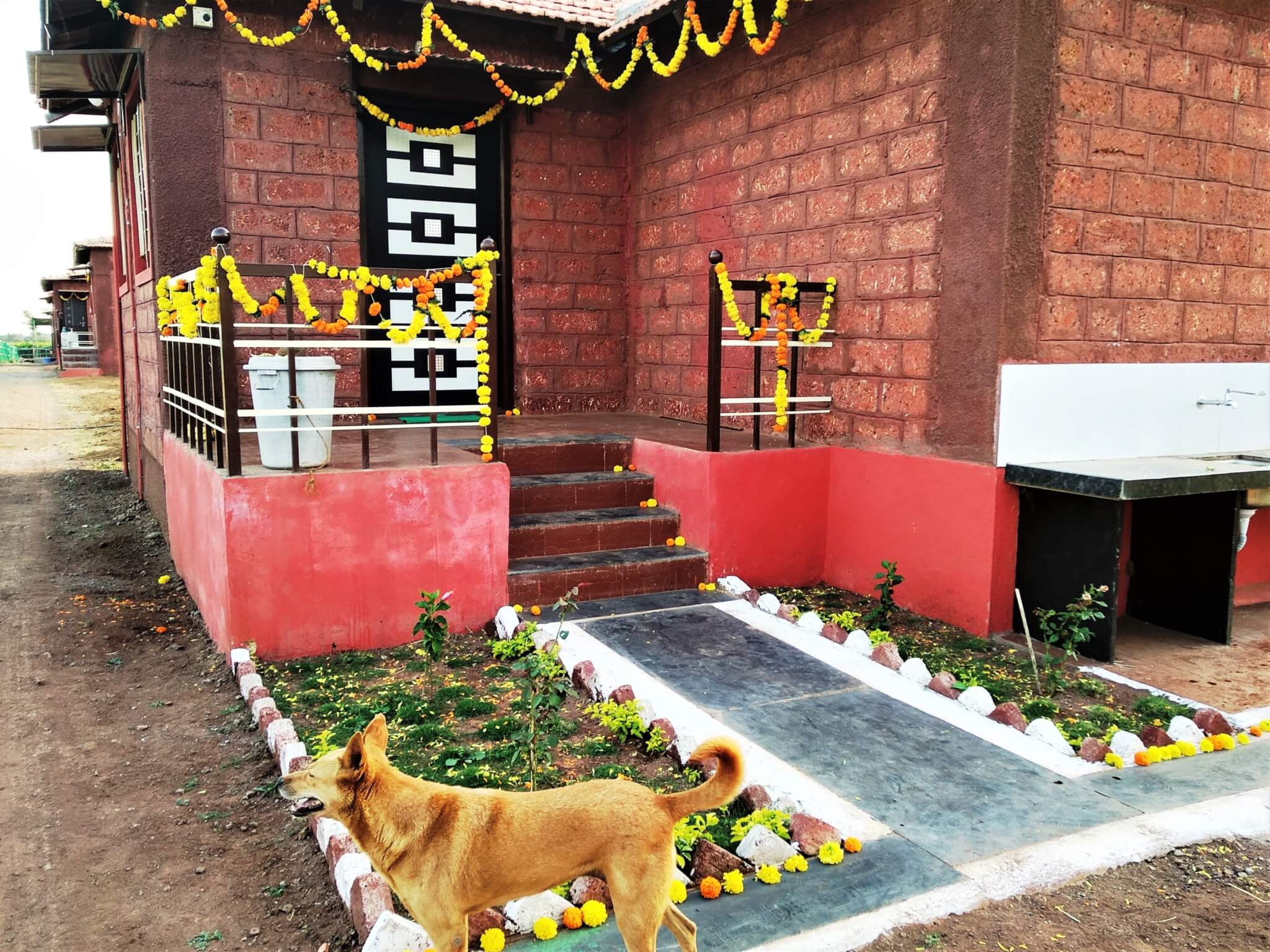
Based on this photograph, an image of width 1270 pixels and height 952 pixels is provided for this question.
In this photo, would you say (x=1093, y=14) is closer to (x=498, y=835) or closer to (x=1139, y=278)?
(x=1139, y=278)

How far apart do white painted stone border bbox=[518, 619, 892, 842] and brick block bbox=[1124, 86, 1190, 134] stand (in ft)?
13.8

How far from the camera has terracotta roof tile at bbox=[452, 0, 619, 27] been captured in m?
7.80

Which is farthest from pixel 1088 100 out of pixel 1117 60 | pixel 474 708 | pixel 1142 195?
pixel 474 708

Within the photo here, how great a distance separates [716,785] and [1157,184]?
5.03m

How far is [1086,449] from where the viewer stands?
5711 mm

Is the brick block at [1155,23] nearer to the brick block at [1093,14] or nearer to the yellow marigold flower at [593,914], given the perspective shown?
the brick block at [1093,14]

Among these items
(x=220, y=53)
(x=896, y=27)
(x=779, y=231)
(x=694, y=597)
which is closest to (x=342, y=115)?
(x=220, y=53)

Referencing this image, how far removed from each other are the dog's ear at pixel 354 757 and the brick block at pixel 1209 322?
5.62 m

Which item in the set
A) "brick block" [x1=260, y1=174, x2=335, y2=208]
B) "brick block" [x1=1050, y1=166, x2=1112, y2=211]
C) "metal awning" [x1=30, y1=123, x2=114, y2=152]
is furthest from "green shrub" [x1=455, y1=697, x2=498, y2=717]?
"metal awning" [x1=30, y1=123, x2=114, y2=152]

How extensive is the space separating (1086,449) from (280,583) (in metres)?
4.66

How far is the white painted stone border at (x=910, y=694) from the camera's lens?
391 centimetres

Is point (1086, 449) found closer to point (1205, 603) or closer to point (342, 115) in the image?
point (1205, 603)

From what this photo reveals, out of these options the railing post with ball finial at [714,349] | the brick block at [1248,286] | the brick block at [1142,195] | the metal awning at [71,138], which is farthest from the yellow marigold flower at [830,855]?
the metal awning at [71,138]

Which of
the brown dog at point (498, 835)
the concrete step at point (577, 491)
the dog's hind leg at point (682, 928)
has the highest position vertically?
the concrete step at point (577, 491)
